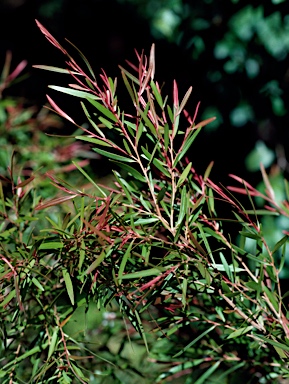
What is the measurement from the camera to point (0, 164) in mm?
830

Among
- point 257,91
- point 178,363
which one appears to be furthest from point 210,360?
point 257,91

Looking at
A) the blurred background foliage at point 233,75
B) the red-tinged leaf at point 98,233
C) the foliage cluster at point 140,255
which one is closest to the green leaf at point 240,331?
the foliage cluster at point 140,255

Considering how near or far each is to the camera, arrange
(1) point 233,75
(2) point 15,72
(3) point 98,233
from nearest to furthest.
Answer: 1. (3) point 98,233
2. (2) point 15,72
3. (1) point 233,75

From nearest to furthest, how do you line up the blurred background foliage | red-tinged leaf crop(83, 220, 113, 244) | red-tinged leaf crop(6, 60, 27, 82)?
1. red-tinged leaf crop(83, 220, 113, 244)
2. red-tinged leaf crop(6, 60, 27, 82)
3. the blurred background foliage

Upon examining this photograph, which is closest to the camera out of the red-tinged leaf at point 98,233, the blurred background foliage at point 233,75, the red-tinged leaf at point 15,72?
the red-tinged leaf at point 98,233

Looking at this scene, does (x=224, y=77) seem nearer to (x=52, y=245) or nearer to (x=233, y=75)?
(x=233, y=75)

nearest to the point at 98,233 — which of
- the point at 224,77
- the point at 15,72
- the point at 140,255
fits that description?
the point at 140,255

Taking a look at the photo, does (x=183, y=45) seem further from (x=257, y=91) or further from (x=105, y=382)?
(x=105, y=382)

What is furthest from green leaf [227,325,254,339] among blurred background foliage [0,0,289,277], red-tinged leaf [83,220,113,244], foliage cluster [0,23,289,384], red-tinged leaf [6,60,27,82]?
blurred background foliage [0,0,289,277]

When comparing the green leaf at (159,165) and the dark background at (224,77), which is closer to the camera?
the green leaf at (159,165)

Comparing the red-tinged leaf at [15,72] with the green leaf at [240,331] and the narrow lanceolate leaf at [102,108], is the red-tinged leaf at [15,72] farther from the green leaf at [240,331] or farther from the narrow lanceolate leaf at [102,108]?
the green leaf at [240,331]

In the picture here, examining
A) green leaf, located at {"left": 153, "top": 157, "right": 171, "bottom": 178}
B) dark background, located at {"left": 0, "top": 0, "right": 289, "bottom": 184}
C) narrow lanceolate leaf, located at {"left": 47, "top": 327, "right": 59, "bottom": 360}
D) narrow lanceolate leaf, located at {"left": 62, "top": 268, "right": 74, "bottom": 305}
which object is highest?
green leaf, located at {"left": 153, "top": 157, "right": 171, "bottom": 178}

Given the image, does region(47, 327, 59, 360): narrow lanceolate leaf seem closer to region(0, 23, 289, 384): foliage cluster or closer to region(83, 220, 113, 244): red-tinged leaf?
region(0, 23, 289, 384): foliage cluster

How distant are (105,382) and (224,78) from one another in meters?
1.01
